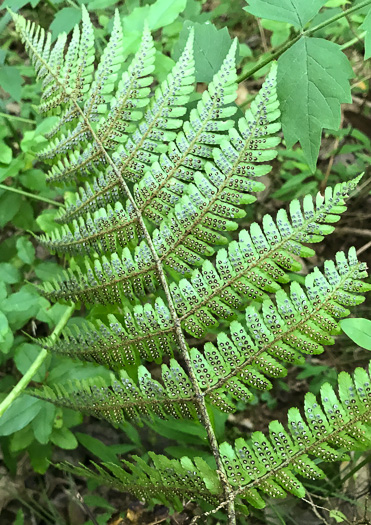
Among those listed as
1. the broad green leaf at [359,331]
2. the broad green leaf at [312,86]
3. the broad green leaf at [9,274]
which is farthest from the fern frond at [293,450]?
the broad green leaf at [9,274]

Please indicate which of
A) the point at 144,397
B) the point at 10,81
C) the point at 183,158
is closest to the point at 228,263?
the point at 183,158

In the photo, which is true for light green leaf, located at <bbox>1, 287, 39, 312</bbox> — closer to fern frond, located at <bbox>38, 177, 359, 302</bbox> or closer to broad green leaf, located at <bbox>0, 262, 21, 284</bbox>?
broad green leaf, located at <bbox>0, 262, 21, 284</bbox>

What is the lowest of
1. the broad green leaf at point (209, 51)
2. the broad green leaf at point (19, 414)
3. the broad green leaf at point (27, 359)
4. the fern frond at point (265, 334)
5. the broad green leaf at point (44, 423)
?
the broad green leaf at point (44, 423)

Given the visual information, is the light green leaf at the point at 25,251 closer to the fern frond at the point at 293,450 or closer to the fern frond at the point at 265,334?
the fern frond at the point at 265,334

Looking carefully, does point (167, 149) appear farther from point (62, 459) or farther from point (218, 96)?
point (62, 459)

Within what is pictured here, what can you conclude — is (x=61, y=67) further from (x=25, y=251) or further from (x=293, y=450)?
(x=293, y=450)

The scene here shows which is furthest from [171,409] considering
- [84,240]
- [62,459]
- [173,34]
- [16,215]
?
[173,34]

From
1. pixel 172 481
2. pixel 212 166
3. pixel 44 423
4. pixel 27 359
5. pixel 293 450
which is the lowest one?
pixel 44 423
